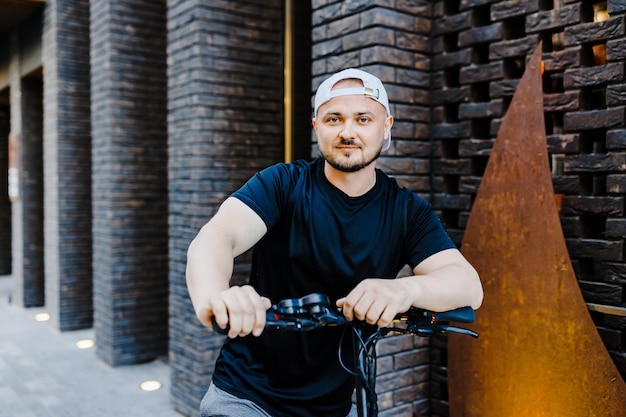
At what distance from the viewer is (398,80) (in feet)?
11.4

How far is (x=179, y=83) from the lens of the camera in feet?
16.9

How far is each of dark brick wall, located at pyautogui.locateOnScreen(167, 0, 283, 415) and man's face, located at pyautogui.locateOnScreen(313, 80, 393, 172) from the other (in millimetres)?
3036

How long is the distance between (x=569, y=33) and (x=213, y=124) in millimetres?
2833

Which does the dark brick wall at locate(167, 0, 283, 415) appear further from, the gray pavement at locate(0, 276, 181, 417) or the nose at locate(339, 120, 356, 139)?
the nose at locate(339, 120, 356, 139)

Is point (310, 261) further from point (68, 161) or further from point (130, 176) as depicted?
point (68, 161)

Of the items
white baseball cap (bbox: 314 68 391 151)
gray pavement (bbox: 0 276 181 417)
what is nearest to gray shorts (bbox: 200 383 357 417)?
white baseball cap (bbox: 314 68 391 151)

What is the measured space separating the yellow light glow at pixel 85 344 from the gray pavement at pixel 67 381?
0.08 meters

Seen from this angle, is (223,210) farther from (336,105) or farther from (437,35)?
(437,35)

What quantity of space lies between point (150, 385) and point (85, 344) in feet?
6.79

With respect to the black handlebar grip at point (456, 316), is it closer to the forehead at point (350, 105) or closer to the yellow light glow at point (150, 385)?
the forehead at point (350, 105)

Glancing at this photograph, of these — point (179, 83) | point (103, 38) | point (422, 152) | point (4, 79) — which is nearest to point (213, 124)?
point (179, 83)

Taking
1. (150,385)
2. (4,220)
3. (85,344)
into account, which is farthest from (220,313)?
(4,220)

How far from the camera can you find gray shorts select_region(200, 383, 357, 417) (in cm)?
205

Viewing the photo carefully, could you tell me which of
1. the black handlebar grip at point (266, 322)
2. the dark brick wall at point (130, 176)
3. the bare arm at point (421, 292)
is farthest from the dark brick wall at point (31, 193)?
the black handlebar grip at point (266, 322)
